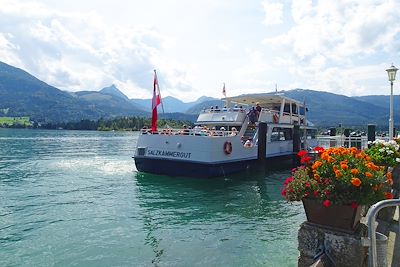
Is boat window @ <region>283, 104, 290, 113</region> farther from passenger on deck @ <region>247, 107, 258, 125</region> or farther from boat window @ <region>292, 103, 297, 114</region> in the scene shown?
passenger on deck @ <region>247, 107, 258, 125</region>

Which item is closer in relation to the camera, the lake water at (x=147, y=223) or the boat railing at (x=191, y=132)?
the lake water at (x=147, y=223)

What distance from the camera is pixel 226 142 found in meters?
20.8

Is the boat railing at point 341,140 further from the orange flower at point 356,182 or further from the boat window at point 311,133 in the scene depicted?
the orange flower at point 356,182

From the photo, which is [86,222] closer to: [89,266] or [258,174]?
[89,266]

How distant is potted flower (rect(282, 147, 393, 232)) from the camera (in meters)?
5.02

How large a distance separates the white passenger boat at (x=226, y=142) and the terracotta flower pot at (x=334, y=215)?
14.6 m

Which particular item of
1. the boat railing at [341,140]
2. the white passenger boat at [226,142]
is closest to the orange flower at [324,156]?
the white passenger boat at [226,142]

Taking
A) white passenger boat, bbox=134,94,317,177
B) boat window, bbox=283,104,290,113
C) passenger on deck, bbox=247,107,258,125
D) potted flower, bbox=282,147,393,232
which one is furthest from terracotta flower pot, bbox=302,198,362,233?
boat window, bbox=283,104,290,113

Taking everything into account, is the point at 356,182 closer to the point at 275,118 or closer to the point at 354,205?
the point at 354,205

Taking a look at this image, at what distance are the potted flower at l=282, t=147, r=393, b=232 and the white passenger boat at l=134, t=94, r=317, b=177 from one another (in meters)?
14.5

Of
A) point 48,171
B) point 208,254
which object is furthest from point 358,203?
point 48,171

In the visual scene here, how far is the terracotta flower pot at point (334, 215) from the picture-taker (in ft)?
16.4

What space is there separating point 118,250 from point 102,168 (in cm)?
1875

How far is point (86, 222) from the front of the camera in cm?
1220
